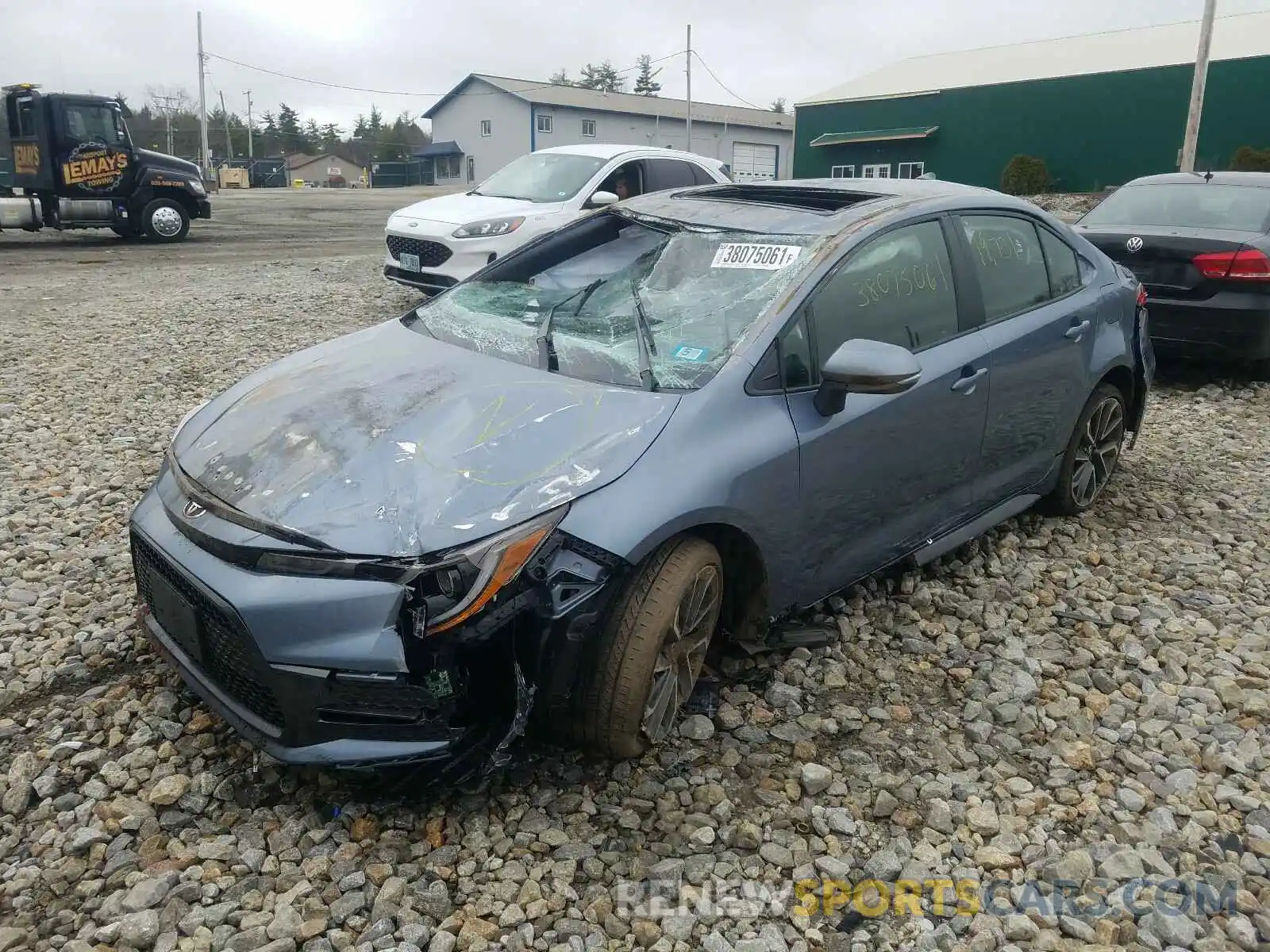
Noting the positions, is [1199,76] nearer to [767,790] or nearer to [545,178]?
[545,178]

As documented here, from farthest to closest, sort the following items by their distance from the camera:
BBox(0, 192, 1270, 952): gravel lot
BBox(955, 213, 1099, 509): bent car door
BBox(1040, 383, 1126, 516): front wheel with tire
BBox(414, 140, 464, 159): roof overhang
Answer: BBox(414, 140, 464, 159): roof overhang → BBox(1040, 383, 1126, 516): front wheel with tire → BBox(955, 213, 1099, 509): bent car door → BBox(0, 192, 1270, 952): gravel lot

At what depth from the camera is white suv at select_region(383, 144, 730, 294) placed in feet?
31.0

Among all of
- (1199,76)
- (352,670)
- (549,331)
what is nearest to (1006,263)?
(549,331)

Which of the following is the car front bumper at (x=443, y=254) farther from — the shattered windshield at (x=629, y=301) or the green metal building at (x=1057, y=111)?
the green metal building at (x=1057, y=111)

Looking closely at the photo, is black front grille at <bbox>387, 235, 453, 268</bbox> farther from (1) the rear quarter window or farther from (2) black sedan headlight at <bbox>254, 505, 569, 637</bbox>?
(2) black sedan headlight at <bbox>254, 505, 569, 637</bbox>

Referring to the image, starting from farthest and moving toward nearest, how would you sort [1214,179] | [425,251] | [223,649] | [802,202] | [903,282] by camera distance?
[425,251]
[1214,179]
[802,202]
[903,282]
[223,649]

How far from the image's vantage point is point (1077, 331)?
430 centimetres

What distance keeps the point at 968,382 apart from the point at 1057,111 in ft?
105

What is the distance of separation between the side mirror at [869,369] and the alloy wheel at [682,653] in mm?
709

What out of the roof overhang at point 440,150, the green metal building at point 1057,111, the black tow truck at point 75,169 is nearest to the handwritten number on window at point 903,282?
the black tow truck at point 75,169

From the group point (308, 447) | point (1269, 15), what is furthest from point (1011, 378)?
point (1269, 15)

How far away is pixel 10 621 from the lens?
144 inches

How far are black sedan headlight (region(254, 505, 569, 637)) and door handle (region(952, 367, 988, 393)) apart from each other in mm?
1934

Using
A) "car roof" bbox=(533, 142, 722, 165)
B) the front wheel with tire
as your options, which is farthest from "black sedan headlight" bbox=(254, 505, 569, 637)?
"car roof" bbox=(533, 142, 722, 165)
